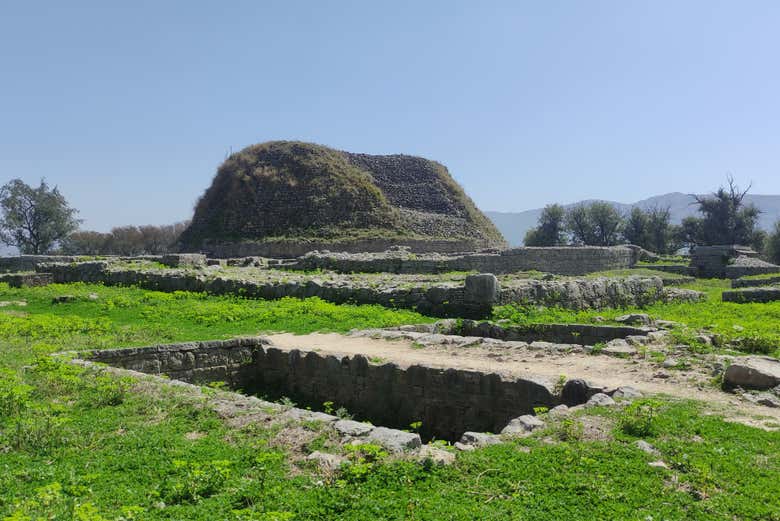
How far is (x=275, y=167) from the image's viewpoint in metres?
58.9

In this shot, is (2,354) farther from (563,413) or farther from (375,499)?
(563,413)

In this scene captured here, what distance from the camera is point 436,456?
15.9 feet

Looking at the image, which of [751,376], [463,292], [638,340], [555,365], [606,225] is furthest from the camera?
[606,225]

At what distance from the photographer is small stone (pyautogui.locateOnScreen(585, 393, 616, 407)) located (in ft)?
20.9

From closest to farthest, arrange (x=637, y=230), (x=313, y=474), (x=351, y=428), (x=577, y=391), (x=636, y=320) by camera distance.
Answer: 1. (x=313, y=474)
2. (x=351, y=428)
3. (x=577, y=391)
4. (x=636, y=320)
5. (x=637, y=230)

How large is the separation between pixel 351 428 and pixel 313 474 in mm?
1027

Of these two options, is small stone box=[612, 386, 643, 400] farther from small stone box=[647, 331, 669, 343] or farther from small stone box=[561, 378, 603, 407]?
small stone box=[647, 331, 669, 343]

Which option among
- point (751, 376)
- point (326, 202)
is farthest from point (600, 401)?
point (326, 202)

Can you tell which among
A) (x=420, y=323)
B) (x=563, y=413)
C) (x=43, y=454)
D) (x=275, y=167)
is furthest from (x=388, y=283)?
(x=275, y=167)

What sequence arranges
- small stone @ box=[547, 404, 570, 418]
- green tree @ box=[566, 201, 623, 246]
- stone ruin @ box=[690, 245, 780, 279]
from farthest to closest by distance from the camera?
green tree @ box=[566, 201, 623, 246], stone ruin @ box=[690, 245, 780, 279], small stone @ box=[547, 404, 570, 418]

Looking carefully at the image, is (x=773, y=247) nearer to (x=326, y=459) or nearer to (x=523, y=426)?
(x=523, y=426)

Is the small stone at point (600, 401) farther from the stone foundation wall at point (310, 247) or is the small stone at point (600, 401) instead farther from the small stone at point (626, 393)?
the stone foundation wall at point (310, 247)

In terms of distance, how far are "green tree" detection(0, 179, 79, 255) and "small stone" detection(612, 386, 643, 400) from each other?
6593 cm

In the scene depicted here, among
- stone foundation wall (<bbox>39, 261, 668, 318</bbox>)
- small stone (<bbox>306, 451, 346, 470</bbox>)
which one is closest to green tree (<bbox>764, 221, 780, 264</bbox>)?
stone foundation wall (<bbox>39, 261, 668, 318</bbox>)
